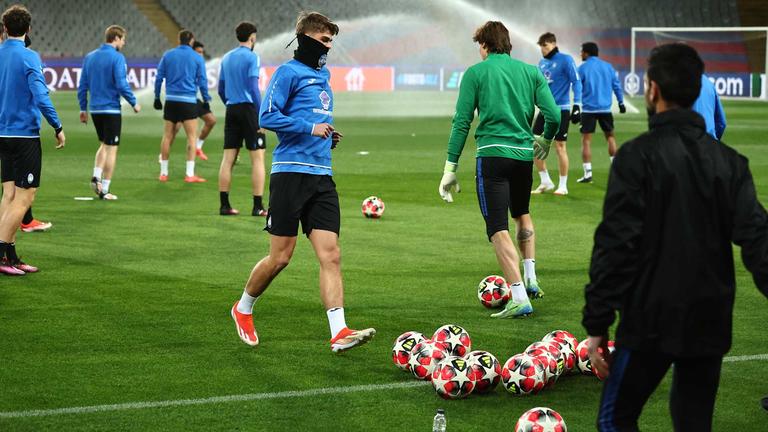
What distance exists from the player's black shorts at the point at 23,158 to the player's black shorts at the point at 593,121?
10122 mm

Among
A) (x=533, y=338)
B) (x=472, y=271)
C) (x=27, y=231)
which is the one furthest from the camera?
(x=27, y=231)

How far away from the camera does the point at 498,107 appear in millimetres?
8281

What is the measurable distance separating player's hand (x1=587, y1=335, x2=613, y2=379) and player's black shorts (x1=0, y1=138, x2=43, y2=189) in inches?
284

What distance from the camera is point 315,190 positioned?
7.19 m

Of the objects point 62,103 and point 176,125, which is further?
point 62,103

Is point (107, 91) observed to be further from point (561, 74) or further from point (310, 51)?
point (310, 51)

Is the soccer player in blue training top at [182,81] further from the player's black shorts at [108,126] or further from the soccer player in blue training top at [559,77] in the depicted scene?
the soccer player in blue training top at [559,77]

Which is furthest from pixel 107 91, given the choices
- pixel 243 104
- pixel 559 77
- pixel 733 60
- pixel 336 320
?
pixel 733 60

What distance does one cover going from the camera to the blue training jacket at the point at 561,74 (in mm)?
15984

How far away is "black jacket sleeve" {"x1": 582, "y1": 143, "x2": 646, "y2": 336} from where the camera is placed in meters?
3.72

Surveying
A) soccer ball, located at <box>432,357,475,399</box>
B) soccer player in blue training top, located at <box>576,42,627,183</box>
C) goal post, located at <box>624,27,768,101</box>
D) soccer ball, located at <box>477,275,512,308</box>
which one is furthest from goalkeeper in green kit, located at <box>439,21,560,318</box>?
goal post, located at <box>624,27,768,101</box>

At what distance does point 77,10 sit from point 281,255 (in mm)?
50723

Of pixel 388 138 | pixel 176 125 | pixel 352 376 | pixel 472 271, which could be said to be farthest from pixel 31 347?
pixel 388 138

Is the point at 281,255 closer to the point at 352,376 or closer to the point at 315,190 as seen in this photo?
the point at 315,190
